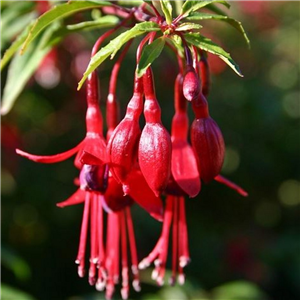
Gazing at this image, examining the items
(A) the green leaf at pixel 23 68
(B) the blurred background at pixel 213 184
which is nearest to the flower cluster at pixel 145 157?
(A) the green leaf at pixel 23 68

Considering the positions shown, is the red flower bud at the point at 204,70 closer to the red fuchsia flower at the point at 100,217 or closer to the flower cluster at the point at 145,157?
the flower cluster at the point at 145,157

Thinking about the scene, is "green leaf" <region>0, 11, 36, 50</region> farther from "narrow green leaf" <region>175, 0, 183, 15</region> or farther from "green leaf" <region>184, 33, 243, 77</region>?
"green leaf" <region>184, 33, 243, 77</region>

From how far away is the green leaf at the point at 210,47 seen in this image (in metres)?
0.78

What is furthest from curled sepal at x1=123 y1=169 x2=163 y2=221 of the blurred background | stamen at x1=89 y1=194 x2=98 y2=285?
the blurred background

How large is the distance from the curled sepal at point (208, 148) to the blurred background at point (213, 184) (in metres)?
0.99

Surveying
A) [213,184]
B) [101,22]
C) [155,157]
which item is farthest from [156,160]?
[213,184]

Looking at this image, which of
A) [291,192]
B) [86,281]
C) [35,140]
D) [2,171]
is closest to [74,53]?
[35,140]

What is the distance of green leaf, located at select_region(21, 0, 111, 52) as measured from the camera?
891 millimetres

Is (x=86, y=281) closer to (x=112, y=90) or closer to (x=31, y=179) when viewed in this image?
(x=31, y=179)

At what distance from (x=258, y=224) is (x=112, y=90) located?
72.7 inches

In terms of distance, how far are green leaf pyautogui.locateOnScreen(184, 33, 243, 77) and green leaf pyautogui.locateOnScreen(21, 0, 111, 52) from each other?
200 millimetres

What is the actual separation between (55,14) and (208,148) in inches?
11.6

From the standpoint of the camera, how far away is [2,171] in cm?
220

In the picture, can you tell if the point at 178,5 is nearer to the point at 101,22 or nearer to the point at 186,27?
the point at 101,22
